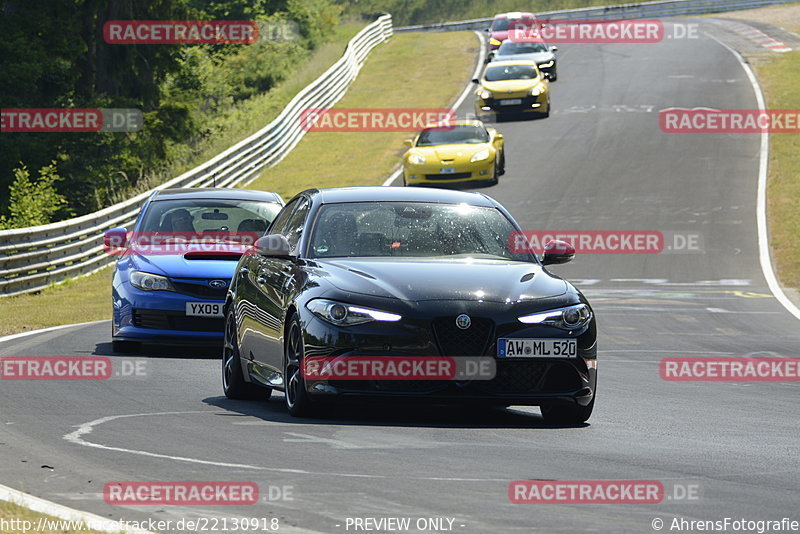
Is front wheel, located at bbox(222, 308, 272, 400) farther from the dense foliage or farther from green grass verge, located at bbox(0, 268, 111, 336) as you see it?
the dense foliage

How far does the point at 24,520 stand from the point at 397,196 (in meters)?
5.08

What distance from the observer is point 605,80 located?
1954 inches

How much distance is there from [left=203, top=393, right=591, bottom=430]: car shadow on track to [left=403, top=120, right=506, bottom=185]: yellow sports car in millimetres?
21202

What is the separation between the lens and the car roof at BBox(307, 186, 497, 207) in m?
10.0

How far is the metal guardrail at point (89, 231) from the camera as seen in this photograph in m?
22.8

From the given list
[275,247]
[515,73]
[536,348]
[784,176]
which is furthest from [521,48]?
[536,348]

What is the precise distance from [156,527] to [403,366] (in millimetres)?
3157

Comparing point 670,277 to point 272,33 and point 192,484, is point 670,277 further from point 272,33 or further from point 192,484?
point 272,33

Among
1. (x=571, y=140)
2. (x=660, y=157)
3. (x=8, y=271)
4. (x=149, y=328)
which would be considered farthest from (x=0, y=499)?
(x=571, y=140)

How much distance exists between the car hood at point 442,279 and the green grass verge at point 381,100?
23863mm

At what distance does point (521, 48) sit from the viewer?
47875mm

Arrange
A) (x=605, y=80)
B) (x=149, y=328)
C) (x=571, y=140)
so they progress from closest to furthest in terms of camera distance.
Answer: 1. (x=149, y=328)
2. (x=571, y=140)
3. (x=605, y=80)

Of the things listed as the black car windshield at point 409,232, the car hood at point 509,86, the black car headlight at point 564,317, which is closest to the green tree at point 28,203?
the car hood at point 509,86

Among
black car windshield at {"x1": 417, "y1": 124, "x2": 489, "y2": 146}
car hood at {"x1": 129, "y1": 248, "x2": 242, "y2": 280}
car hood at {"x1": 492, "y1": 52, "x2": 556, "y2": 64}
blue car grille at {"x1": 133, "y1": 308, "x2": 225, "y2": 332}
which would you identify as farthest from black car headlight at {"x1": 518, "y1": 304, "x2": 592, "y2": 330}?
car hood at {"x1": 492, "y1": 52, "x2": 556, "y2": 64}
